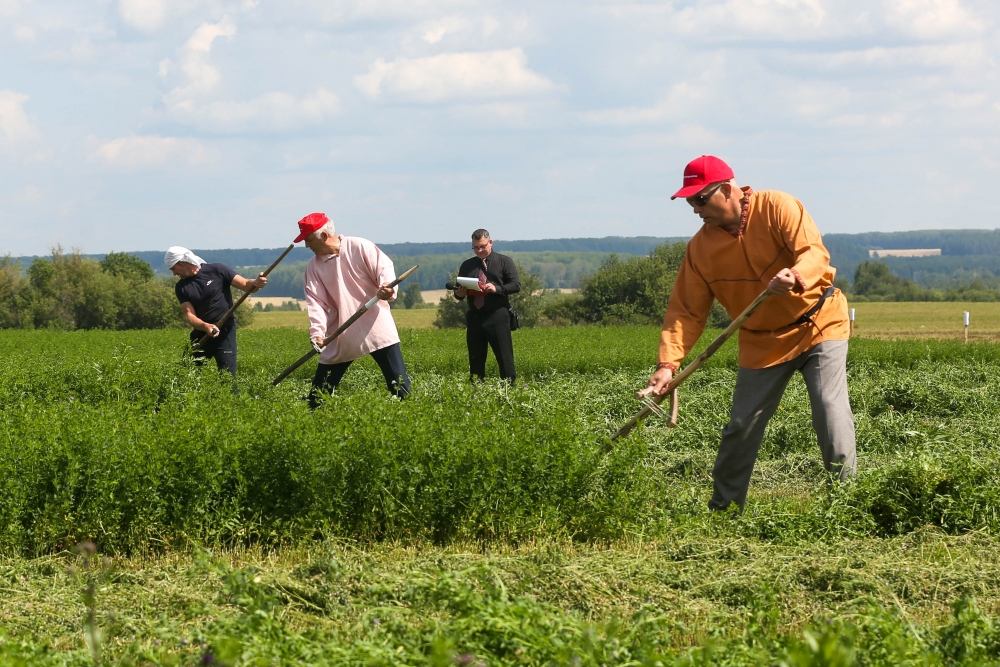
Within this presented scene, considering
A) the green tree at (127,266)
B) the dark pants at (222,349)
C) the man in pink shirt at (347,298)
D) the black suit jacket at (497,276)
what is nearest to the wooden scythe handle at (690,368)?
the man in pink shirt at (347,298)

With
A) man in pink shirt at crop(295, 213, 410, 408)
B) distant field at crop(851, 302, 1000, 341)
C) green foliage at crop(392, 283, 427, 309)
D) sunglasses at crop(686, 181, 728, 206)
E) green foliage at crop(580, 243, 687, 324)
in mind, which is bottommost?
distant field at crop(851, 302, 1000, 341)

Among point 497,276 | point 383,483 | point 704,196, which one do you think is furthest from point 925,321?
point 383,483

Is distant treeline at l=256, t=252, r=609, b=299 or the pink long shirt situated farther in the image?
distant treeline at l=256, t=252, r=609, b=299

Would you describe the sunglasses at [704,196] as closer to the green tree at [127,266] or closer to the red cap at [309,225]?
the red cap at [309,225]

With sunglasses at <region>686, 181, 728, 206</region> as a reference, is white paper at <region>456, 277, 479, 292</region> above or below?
below

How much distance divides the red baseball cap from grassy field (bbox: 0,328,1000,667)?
1287 millimetres

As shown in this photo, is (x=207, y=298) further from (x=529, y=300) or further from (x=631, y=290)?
(x=529, y=300)

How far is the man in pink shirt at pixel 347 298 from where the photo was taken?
776cm

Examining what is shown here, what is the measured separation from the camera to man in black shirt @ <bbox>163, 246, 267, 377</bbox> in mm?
9031

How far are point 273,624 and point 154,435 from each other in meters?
2.39

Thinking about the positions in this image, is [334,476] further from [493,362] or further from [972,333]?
[972,333]

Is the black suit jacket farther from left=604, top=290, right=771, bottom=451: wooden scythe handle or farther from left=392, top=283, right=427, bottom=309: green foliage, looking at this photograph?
left=392, top=283, right=427, bottom=309: green foliage

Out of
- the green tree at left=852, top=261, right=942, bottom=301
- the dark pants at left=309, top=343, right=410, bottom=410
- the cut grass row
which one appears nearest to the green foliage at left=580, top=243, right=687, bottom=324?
the green tree at left=852, top=261, right=942, bottom=301

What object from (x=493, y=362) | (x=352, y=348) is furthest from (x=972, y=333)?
(x=352, y=348)
